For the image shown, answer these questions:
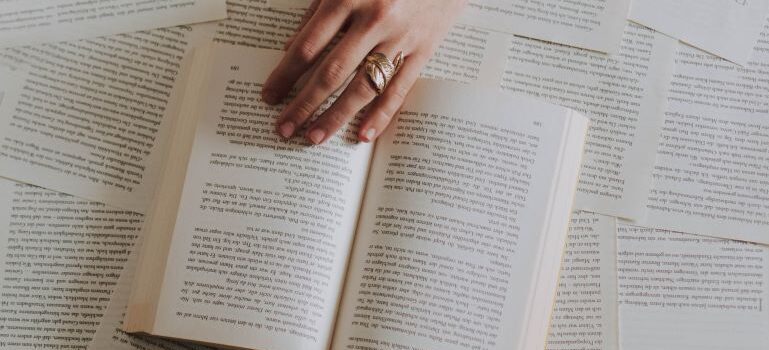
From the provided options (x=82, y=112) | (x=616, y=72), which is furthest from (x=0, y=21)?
(x=616, y=72)

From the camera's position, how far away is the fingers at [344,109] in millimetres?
708

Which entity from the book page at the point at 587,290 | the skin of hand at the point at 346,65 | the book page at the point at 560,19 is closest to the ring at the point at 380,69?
the skin of hand at the point at 346,65

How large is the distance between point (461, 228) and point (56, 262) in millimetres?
431

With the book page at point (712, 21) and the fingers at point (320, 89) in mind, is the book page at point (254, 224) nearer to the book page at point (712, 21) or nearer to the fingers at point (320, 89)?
the fingers at point (320, 89)

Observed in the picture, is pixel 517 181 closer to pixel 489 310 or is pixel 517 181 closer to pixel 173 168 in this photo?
pixel 489 310

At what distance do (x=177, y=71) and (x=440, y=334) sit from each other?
405mm

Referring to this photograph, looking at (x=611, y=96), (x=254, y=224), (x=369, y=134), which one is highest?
(x=611, y=96)

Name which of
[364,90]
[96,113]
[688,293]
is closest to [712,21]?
[688,293]

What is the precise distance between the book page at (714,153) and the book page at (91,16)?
52cm

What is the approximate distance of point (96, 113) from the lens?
2.60ft

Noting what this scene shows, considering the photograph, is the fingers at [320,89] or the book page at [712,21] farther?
the book page at [712,21]

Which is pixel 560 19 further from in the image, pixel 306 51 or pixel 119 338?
pixel 119 338

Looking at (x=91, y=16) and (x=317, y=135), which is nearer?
(x=317, y=135)

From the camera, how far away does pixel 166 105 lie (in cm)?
80
